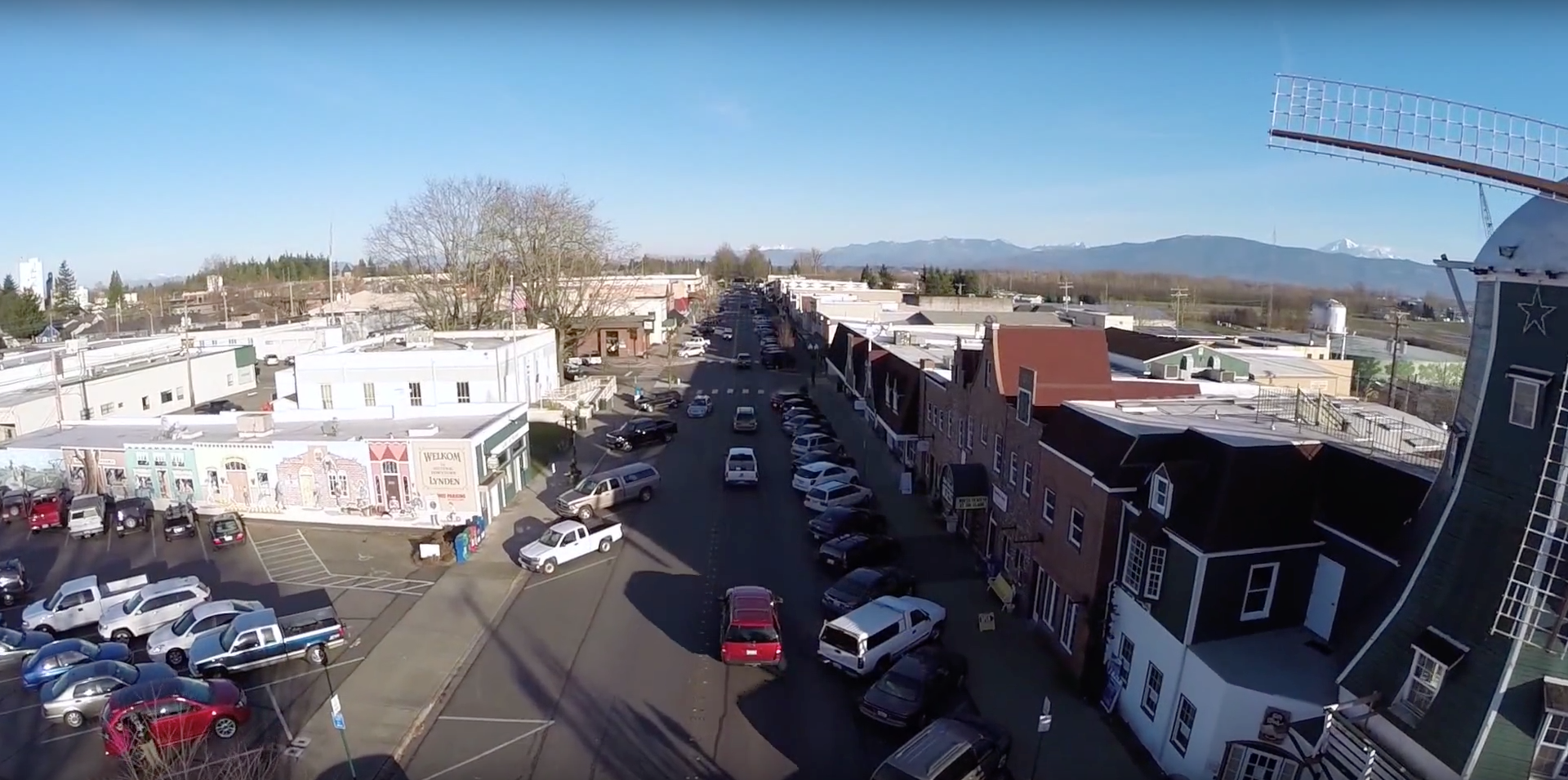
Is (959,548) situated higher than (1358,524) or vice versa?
(1358,524)

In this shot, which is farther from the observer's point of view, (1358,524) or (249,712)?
(249,712)

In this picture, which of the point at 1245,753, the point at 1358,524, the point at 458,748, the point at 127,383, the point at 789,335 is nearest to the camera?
the point at 1245,753

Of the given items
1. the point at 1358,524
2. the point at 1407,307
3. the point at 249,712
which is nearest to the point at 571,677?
the point at 249,712

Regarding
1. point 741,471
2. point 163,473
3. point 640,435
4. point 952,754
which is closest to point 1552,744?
point 952,754

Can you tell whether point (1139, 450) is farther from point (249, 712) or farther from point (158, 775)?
point (249, 712)

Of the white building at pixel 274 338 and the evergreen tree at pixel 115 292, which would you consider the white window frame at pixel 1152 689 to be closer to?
the white building at pixel 274 338

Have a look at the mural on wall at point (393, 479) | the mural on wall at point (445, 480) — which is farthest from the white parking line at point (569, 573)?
the mural on wall at point (393, 479)
